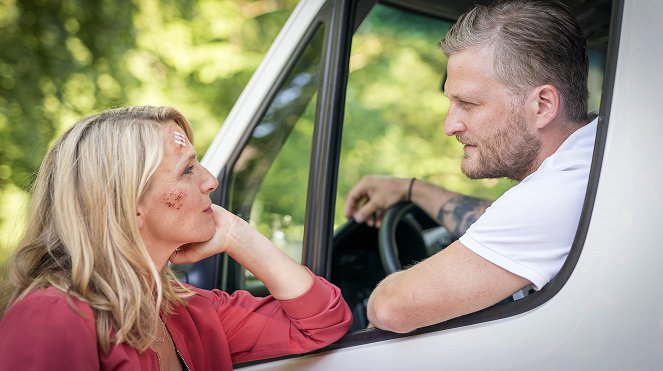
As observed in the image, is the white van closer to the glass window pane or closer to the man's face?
the glass window pane

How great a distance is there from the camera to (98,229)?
5.59ft

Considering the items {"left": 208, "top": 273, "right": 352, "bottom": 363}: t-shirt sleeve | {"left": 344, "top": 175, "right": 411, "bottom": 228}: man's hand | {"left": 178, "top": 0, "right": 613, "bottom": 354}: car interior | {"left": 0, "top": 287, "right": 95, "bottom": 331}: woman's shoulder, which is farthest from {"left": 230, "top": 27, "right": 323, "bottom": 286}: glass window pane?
{"left": 0, "top": 287, "right": 95, "bottom": 331}: woman's shoulder

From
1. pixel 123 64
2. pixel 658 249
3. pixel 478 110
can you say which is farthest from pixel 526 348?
pixel 123 64

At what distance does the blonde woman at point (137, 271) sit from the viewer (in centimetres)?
157

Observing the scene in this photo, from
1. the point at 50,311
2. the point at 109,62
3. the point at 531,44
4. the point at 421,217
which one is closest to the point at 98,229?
the point at 50,311

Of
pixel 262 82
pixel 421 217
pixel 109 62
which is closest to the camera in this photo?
pixel 262 82

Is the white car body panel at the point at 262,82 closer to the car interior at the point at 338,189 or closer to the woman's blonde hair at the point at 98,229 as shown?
the car interior at the point at 338,189

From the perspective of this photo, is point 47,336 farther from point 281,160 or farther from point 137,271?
point 281,160

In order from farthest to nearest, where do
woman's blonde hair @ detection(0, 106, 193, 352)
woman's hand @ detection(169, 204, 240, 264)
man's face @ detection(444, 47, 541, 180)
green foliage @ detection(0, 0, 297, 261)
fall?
green foliage @ detection(0, 0, 297, 261), man's face @ detection(444, 47, 541, 180), woman's hand @ detection(169, 204, 240, 264), woman's blonde hair @ detection(0, 106, 193, 352)

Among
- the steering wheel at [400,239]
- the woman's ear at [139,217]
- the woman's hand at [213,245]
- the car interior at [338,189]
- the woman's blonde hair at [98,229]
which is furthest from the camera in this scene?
the steering wheel at [400,239]

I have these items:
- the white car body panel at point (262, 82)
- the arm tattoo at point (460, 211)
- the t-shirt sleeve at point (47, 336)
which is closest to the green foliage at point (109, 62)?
the white car body panel at point (262, 82)

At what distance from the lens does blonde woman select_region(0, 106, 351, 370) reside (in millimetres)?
1567

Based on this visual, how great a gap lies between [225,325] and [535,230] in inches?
32.9

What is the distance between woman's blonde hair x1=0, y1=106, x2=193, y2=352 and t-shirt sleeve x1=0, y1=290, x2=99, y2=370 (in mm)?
55
